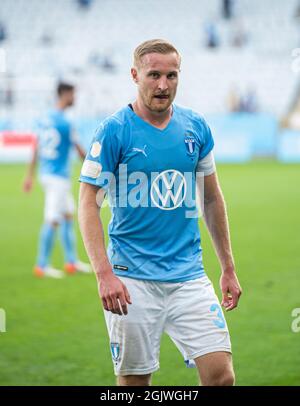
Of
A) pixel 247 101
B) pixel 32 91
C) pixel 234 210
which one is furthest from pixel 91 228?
pixel 32 91

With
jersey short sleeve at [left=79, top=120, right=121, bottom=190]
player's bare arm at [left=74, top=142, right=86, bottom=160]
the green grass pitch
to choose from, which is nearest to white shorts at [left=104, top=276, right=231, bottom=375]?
jersey short sleeve at [left=79, top=120, right=121, bottom=190]

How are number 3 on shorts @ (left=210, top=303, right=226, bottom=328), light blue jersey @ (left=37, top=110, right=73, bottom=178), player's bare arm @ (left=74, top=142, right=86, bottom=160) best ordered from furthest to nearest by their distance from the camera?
light blue jersey @ (left=37, top=110, right=73, bottom=178)
player's bare arm @ (left=74, top=142, right=86, bottom=160)
number 3 on shorts @ (left=210, top=303, right=226, bottom=328)

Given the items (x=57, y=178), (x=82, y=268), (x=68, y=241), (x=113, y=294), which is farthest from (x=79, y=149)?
(x=113, y=294)

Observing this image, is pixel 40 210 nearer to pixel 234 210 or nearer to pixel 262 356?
pixel 234 210

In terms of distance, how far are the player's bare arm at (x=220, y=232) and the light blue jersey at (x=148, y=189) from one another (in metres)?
0.16

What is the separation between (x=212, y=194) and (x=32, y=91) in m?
27.3

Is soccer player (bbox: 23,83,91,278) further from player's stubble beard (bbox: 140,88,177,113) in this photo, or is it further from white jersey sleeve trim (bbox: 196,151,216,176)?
player's stubble beard (bbox: 140,88,177,113)

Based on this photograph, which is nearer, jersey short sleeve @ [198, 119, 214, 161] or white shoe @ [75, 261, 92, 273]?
jersey short sleeve @ [198, 119, 214, 161]

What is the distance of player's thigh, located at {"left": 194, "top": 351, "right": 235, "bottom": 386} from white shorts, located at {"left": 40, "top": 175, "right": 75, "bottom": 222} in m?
5.81

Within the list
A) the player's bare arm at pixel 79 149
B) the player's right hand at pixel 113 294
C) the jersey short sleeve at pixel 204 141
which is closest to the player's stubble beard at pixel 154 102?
the jersey short sleeve at pixel 204 141

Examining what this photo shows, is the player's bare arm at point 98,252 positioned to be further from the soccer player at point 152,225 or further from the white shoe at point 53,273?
A: the white shoe at point 53,273

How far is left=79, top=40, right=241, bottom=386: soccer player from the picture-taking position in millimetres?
3936

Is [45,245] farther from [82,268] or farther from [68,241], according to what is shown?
[82,268]

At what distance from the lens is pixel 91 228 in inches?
153
